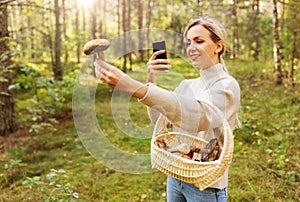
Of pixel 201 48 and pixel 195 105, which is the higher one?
pixel 201 48

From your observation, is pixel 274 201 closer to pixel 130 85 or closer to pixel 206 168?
pixel 206 168

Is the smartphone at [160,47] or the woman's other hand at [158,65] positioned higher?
the smartphone at [160,47]

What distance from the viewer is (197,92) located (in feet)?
5.24

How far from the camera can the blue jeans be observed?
→ 62.4 inches

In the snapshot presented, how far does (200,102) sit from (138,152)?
4.20 meters

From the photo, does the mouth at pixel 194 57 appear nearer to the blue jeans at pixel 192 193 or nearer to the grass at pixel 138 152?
the grass at pixel 138 152

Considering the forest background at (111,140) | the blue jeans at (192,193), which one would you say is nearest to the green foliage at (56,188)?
the forest background at (111,140)

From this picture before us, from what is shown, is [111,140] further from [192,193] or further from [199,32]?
[199,32]

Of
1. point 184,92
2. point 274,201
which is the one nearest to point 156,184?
point 274,201

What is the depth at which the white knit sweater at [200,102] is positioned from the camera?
102cm

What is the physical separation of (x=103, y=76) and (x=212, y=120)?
1.59 feet

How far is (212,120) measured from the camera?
3.88ft

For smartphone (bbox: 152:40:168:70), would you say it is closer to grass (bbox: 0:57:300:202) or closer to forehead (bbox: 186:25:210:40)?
forehead (bbox: 186:25:210:40)

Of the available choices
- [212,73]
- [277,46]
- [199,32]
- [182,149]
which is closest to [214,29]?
[199,32]
